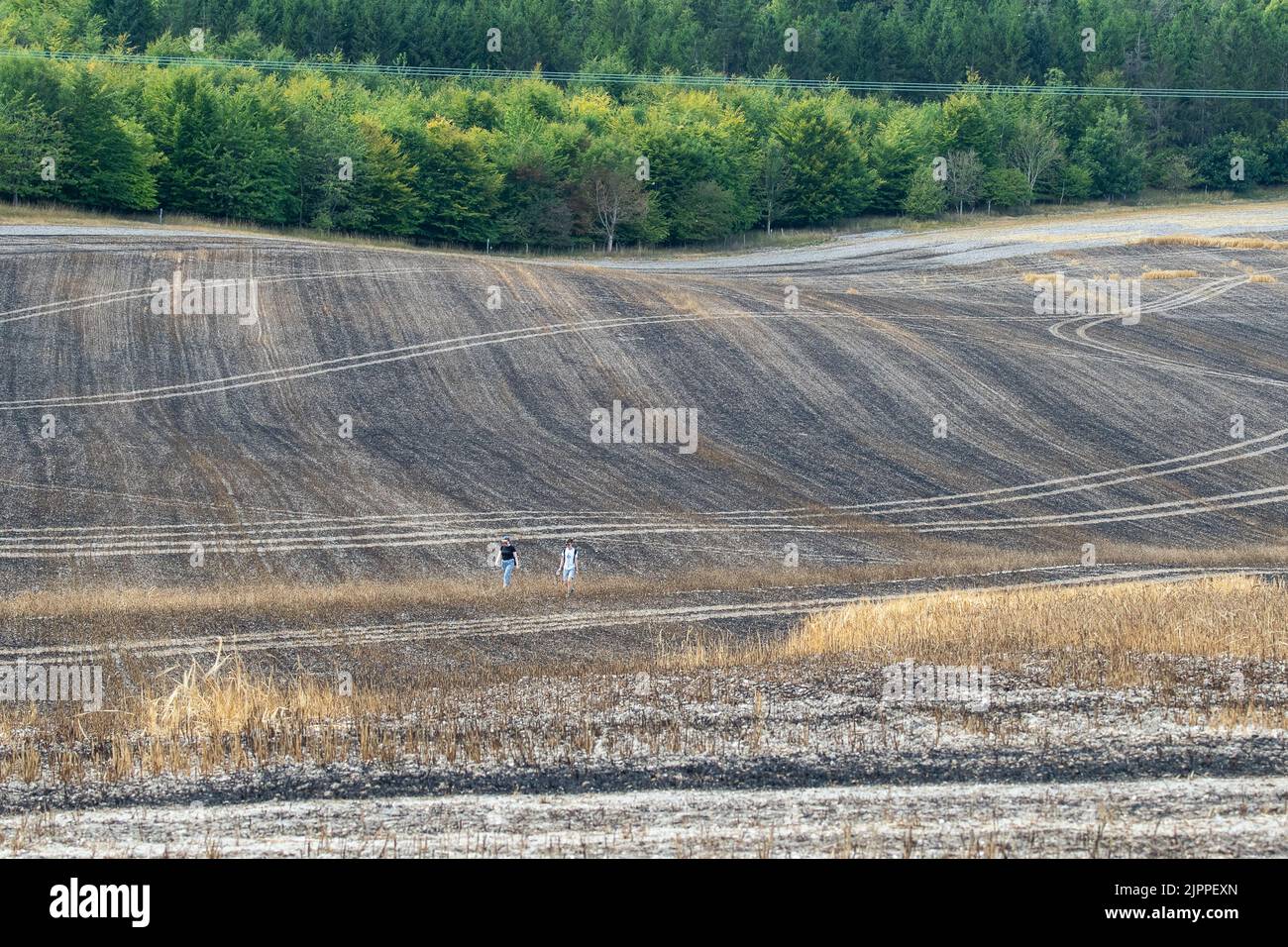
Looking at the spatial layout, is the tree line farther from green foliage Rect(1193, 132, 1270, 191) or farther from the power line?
the power line

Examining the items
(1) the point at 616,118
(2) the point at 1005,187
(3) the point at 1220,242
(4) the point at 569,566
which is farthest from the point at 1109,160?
(4) the point at 569,566

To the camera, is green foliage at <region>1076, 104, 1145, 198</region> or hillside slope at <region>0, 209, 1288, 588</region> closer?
hillside slope at <region>0, 209, 1288, 588</region>

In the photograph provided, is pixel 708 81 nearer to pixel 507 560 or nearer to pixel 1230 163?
pixel 1230 163

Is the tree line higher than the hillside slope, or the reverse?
the tree line

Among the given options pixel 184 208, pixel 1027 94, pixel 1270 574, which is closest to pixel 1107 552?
pixel 1270 574

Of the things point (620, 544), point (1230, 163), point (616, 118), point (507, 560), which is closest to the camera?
point (507, 560)

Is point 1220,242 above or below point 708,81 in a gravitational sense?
→ below

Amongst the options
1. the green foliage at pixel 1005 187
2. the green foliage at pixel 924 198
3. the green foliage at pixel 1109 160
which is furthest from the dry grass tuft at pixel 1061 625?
the green foliage at pixel 1109 160

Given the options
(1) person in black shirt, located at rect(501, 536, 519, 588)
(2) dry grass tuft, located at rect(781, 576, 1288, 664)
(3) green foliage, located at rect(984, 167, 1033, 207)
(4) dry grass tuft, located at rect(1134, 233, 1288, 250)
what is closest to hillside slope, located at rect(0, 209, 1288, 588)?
(1) person in black shirt, located at rect(501, 536, 519, 588)

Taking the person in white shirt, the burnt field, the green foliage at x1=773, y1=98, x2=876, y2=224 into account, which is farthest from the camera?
the green foliage at x1=773, y1=98, x2=876, y2=224
